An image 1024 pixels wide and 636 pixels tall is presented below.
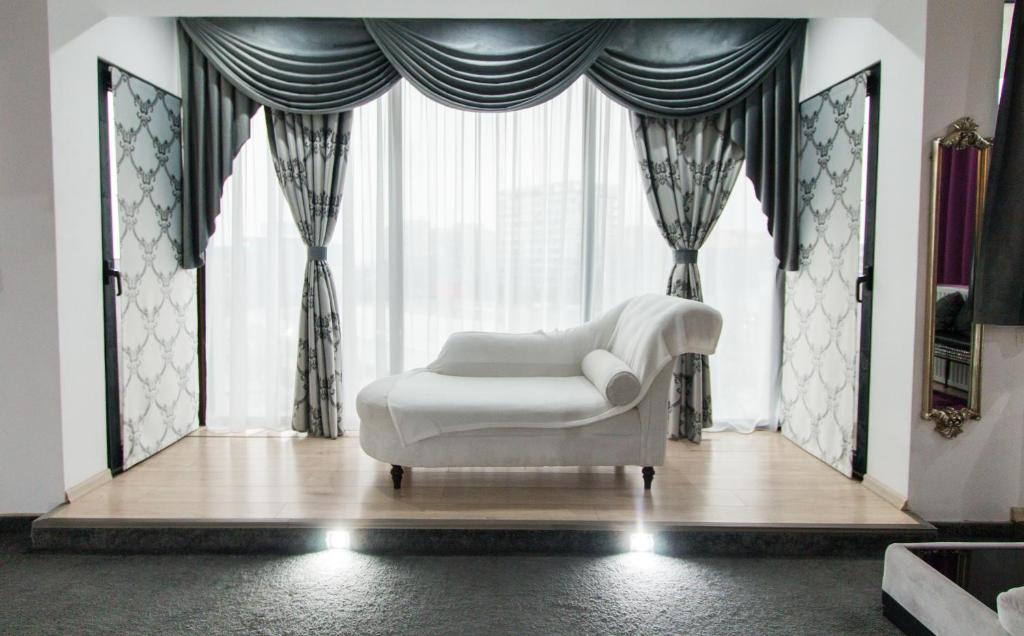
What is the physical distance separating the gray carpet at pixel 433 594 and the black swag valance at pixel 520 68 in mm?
2073

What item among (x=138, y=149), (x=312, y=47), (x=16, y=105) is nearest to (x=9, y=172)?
(x=16, y=105)

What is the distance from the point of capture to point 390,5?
10.8 ft

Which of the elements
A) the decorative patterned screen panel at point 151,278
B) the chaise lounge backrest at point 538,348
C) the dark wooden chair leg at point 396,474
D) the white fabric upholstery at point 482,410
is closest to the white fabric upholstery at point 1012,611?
the white fabric upholstery at point 482,410

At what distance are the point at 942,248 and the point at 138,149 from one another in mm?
3902

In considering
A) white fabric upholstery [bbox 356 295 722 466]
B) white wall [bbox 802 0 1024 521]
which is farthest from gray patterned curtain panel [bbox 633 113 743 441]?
white wall [bbox 802 0 1024 521]

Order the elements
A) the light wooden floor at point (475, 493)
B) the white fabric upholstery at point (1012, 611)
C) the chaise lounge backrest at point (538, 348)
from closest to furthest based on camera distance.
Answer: the white fabric upholstery at point (1012, 611), the light wooden floor at point (475, 493), the chaise lounge backrest at point (538, 348)

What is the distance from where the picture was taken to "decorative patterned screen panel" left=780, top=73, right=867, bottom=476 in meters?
3.46

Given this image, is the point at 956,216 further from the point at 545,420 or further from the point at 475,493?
the point at 475,493

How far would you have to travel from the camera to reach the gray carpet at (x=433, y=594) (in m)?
2.29

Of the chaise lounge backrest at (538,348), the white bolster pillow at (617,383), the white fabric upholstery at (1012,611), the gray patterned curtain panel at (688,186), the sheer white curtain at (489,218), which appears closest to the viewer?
the white fabric upholstery at (1012,611)

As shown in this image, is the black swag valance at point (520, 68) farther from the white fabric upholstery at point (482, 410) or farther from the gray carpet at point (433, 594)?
the gray carpet at point (433, 594)

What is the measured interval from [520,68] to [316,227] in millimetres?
1503

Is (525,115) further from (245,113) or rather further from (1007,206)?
(1007,206)

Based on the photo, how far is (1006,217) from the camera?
114 inches
